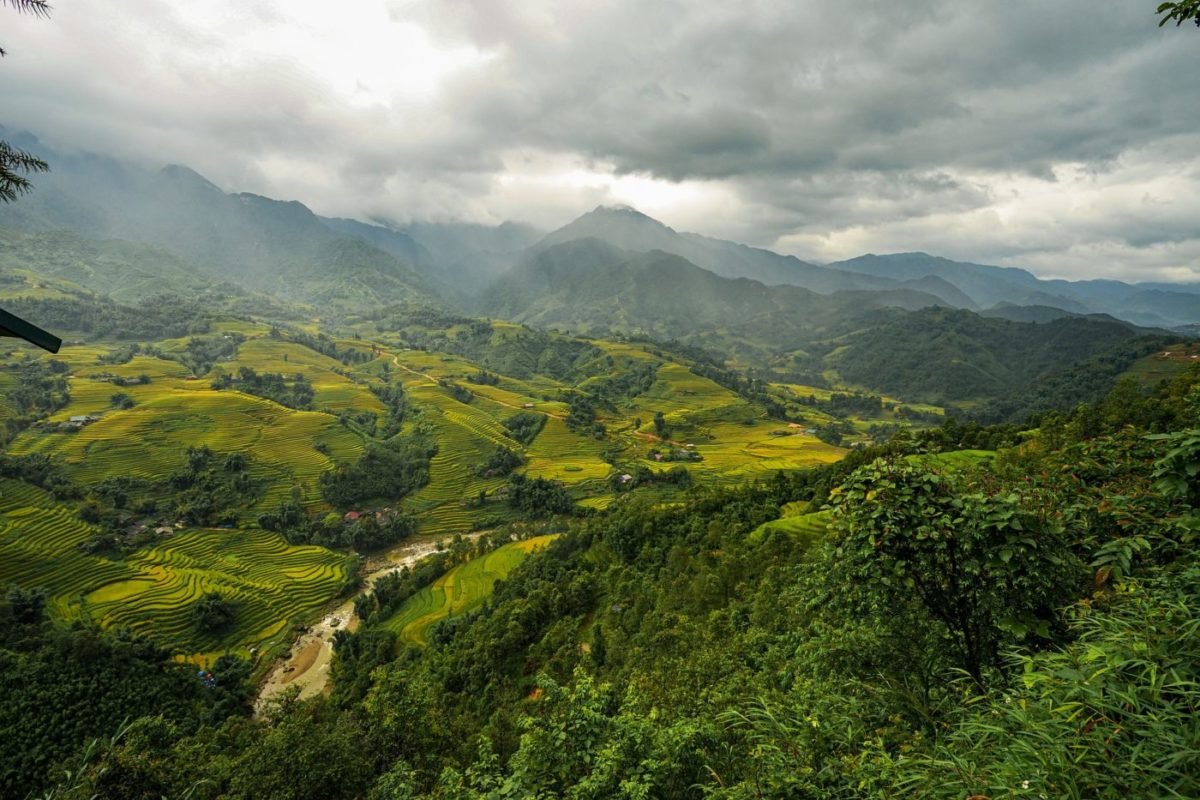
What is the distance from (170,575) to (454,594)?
26.7 meters

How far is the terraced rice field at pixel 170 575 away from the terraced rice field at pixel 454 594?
9473mm

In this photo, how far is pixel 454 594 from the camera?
4625 cm

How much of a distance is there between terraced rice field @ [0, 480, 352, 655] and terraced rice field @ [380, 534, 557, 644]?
31.1ft

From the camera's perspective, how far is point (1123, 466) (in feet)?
17.7

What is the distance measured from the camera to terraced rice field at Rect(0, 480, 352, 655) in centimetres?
3906

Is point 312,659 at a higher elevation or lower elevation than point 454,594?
lower

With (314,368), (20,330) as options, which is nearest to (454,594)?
(20,330)

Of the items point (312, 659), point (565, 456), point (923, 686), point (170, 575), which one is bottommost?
point (312, 659)

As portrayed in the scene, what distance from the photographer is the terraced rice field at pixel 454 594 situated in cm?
4159

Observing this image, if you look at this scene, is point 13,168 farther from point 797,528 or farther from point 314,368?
point 314,368

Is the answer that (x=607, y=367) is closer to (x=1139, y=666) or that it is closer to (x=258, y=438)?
(x=258, y=438)

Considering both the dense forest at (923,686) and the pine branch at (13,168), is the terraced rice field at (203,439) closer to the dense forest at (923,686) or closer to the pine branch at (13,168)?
the dense forest at (923,686)

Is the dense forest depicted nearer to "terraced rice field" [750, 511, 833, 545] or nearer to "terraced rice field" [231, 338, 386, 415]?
"terraced rice field" [750, 511, 833, 545]

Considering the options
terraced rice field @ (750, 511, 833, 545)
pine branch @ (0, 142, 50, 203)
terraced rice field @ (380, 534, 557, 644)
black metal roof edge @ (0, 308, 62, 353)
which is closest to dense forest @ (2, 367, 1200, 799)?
black metal roof edge @ (0, 308, 62, 353)
